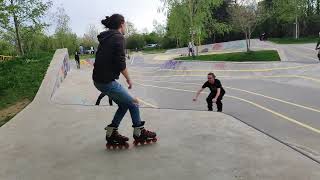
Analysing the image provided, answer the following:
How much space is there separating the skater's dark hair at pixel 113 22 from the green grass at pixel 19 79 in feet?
22.9

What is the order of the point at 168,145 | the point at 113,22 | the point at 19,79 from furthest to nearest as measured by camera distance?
1. the point at 19,79
2. the point at 168,145
3. the point at 113,22

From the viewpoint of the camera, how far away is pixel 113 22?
6.29 meters

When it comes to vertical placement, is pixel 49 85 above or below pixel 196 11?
below

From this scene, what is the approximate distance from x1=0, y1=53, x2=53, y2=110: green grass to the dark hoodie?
689 cm

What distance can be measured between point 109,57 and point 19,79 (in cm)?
1116

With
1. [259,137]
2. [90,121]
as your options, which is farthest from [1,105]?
[259,137]

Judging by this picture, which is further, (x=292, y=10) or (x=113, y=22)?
(x=292, y=10)

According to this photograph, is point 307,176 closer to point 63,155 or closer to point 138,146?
point 138,146

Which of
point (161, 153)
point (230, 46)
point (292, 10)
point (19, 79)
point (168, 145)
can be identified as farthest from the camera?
point (230, 46)

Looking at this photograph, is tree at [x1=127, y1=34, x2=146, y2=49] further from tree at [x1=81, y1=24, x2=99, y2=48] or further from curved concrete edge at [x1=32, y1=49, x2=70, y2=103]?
curved concrete edge at [x1=32, y1=49, x2=70, y2=103]

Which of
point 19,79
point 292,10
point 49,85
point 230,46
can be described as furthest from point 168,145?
point 292,10

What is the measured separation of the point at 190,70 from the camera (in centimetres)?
3344

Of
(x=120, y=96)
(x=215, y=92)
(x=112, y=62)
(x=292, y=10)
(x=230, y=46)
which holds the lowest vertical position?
(x=230, y=46)

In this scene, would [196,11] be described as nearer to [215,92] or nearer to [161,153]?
[215,92]
